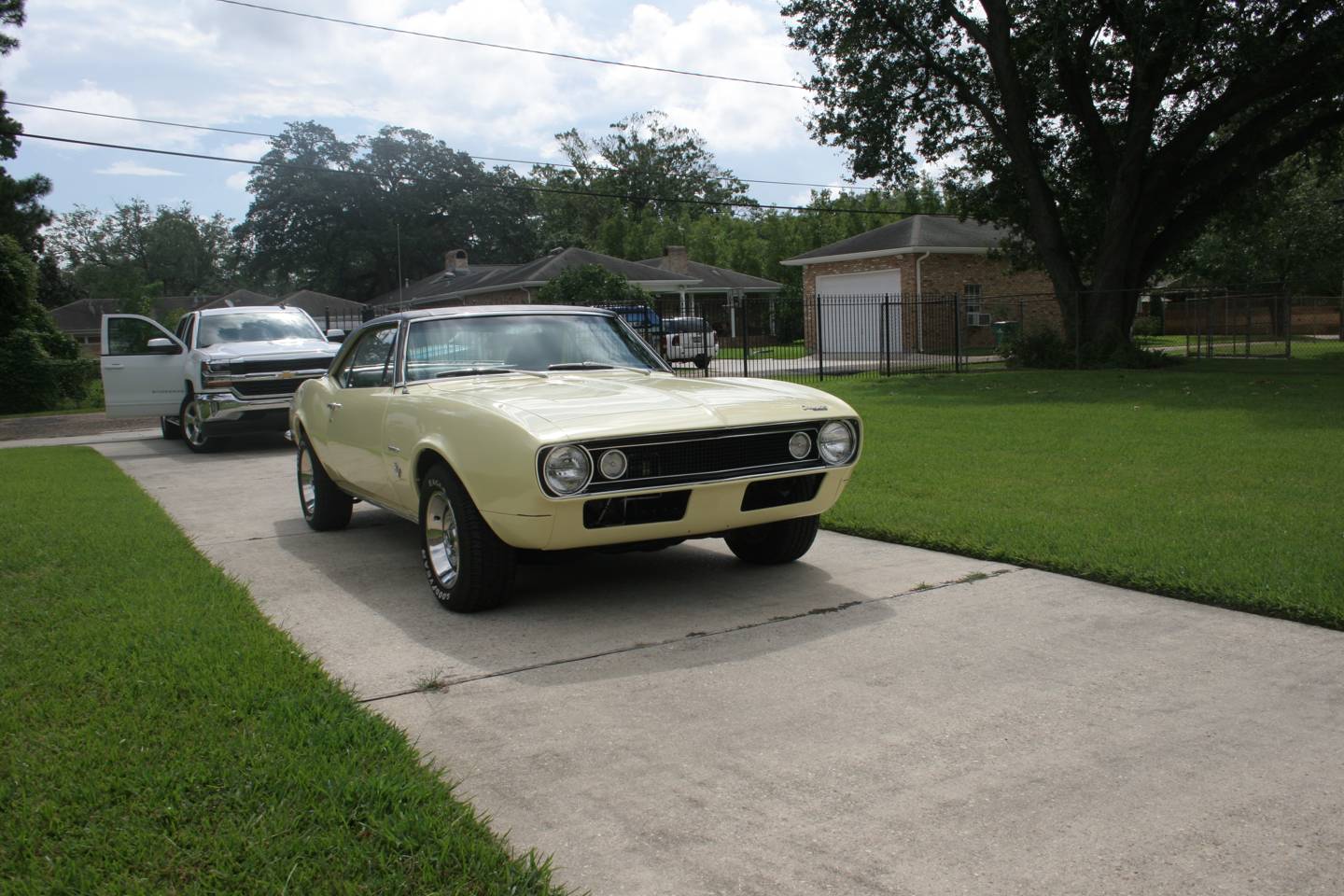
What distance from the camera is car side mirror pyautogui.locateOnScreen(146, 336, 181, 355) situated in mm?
14664

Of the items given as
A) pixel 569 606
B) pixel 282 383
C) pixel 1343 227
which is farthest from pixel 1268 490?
pixel 1343 227

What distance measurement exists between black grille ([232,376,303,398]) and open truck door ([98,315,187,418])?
1.51 metres

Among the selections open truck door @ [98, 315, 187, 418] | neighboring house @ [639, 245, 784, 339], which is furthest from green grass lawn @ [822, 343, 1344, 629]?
neighboring house @ [639, 245, 784, 339]

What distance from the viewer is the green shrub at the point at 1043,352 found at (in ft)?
82.0

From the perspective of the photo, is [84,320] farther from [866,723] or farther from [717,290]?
[866,723]

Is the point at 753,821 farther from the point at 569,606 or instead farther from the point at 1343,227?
the point at 1343,227

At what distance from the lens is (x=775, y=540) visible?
6.24 metres

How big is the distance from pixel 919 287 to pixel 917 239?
149 cm

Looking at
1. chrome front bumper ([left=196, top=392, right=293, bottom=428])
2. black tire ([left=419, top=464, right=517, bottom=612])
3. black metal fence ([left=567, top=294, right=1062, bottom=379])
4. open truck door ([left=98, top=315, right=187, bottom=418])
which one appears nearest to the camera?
black tire ([left=419, top=464, right=517, bottom=612])

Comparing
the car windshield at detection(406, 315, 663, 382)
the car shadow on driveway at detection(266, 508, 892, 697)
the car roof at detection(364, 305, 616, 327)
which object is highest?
the car roof at detection(364, 305, 616, 327)

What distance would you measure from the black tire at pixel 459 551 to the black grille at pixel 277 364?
8908mm

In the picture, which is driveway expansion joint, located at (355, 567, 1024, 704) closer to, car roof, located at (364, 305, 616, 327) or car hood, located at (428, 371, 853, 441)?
car hood, located at (428, 371, 853, 441)

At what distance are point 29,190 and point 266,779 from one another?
2856cm

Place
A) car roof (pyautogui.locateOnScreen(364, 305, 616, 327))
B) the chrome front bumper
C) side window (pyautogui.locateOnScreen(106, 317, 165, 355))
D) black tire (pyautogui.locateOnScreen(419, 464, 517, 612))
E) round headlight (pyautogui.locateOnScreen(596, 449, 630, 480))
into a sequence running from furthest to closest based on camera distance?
side window (pyautogui.locateOnScreen(106, 317, 165, 355)) < the chrome front bumper < car roof (pyautogui.locateOnScreen(364, 305, 616, 327)) < black tire (pyautogui.locateOnScreen(419, 464, 517, 612)) < round headlight (pyautogui.locateOnScreen(596, 449, 630, 480))
